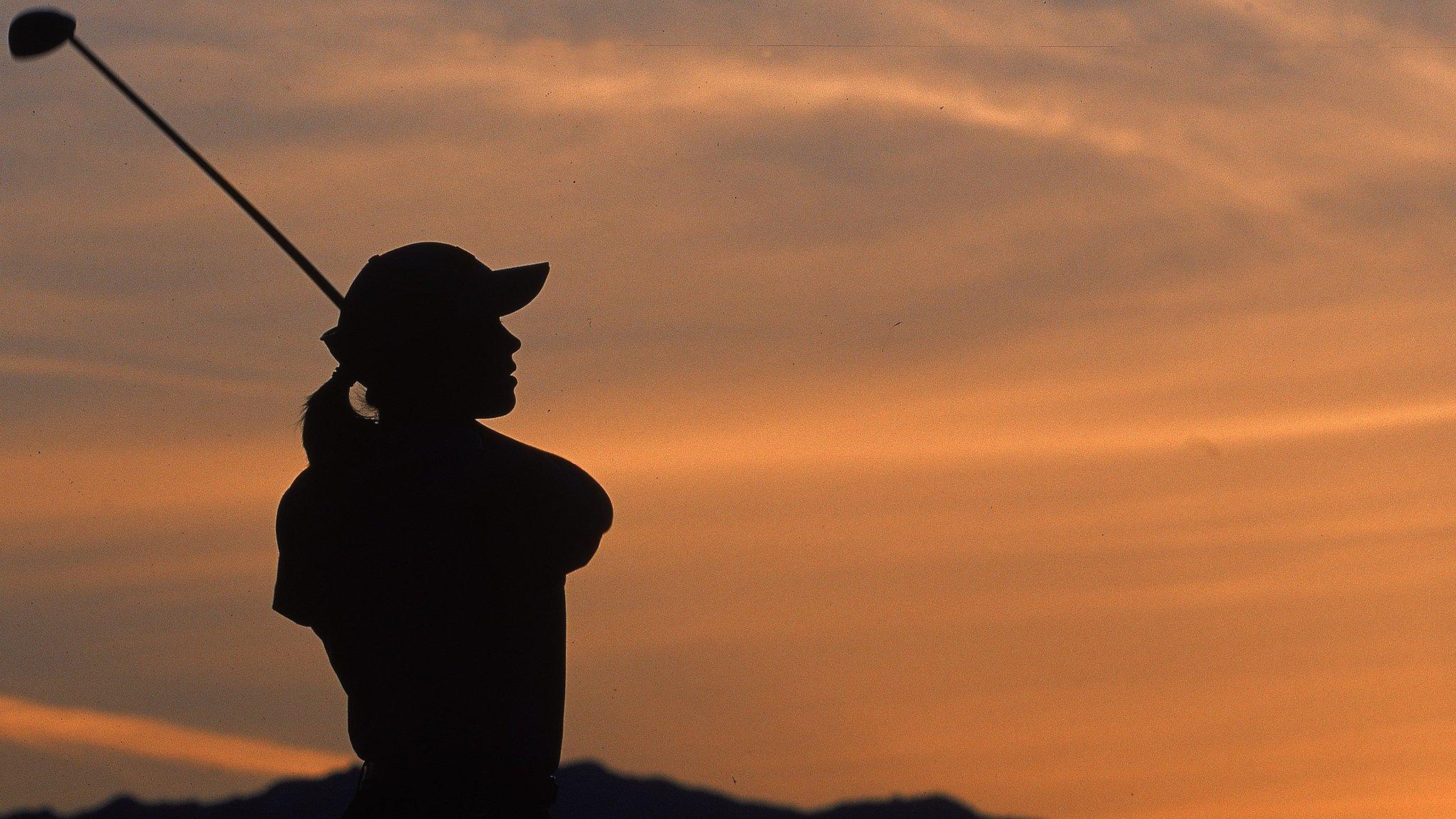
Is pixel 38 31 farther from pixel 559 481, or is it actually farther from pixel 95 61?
pixel 559 481

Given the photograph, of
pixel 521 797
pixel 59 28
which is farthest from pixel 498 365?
pixel 59 28

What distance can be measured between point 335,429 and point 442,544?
441 mm

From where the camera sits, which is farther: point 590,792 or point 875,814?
point 590,792

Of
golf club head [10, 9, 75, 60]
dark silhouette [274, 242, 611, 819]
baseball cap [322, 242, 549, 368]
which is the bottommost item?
dark silhouette [274, 242, 611, 819]

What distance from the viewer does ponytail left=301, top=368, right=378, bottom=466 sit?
640 cm

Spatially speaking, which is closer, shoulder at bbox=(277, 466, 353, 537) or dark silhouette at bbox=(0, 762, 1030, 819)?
shoulder at bbox=(277, 466, 353, 537)

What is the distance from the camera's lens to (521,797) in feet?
20.5

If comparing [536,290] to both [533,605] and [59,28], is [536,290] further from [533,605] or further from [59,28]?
[59,28]

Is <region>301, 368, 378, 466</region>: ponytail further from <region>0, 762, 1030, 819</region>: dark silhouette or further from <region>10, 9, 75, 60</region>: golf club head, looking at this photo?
<region>0, 762, 1030, 819</region>: dark silhouette

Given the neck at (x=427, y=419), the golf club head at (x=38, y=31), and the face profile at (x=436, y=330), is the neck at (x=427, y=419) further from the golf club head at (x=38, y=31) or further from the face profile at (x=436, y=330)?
the golf club head at (x=38, y=31)

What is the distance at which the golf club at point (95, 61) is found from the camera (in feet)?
21.5

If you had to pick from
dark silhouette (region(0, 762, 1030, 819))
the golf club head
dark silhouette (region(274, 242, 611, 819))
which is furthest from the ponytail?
dark silhouette (region(0, 762, 1030, 819))

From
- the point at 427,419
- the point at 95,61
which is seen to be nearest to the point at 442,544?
the point at 427,419

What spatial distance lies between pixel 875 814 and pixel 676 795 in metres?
9.69
